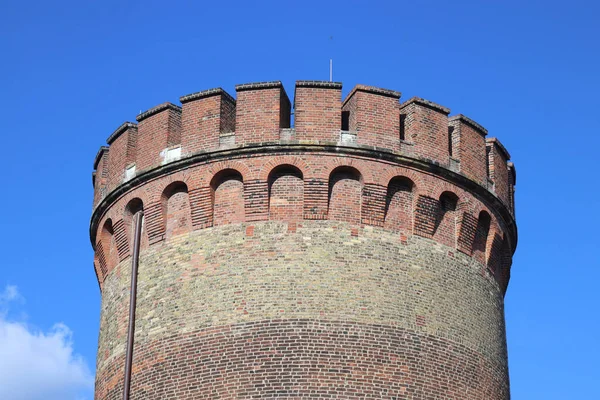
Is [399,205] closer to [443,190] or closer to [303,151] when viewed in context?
[443,190]

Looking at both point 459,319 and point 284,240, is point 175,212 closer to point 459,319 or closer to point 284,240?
point 284,240

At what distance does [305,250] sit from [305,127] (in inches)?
103

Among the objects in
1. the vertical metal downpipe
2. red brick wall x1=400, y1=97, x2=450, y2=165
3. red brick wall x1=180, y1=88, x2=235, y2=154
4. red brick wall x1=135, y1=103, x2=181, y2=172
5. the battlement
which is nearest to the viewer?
the vertical metal downpipe

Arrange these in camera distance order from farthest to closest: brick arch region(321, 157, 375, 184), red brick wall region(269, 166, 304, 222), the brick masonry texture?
brick arch region(321, 157, 375, 184)
red brick wall region(269, 166, 304, 222)
the brick masonry texture

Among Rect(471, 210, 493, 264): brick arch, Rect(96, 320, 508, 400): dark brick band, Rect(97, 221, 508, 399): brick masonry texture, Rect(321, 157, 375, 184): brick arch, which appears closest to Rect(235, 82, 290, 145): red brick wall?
Rect(321, 157, 375, 184): brick arch

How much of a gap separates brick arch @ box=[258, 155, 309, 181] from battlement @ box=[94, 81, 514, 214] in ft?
1.05

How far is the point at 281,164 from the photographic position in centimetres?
2373

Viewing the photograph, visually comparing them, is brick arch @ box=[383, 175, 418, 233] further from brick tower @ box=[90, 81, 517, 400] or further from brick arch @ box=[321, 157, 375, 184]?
brick arch @ box=[321, 157, 375, 184]

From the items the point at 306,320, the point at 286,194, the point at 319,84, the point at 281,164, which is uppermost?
the point at 319,84

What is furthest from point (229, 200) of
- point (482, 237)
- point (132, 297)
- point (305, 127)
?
point (482, 237)

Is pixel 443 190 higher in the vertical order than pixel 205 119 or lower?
lower

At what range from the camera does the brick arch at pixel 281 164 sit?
77.7ft

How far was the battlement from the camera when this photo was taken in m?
24.1

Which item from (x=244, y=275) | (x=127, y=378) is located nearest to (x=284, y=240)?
(x=244, y=275)
